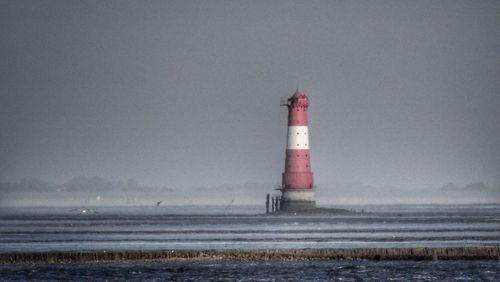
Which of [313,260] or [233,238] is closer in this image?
[313,260]

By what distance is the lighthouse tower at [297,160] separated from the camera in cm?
12269

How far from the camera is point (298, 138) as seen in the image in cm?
12262

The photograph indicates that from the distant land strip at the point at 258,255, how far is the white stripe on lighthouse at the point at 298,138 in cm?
5545

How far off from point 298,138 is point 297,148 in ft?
3.13

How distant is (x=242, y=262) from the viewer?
213ft

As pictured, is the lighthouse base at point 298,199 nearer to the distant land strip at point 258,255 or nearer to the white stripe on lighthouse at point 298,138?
the white stripe on lighthouse at point 298,138

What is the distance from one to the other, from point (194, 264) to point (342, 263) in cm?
692

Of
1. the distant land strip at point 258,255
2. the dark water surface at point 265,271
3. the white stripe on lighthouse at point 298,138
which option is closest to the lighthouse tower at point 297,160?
the white stripe on lighthouse at point 298,138

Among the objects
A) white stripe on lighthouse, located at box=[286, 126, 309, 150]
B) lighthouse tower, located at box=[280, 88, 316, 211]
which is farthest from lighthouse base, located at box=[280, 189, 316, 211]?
white stripe on lighthouse, located at box=[286, 126, 309, 150]

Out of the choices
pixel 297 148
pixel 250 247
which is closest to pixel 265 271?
pixel 250 247

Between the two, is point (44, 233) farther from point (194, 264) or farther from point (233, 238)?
point (194, 264)

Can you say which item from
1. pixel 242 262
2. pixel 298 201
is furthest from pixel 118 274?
pixel 298 201

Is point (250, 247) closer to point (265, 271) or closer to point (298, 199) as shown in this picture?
point (265, 271)

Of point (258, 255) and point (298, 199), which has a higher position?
point (298, 199)
